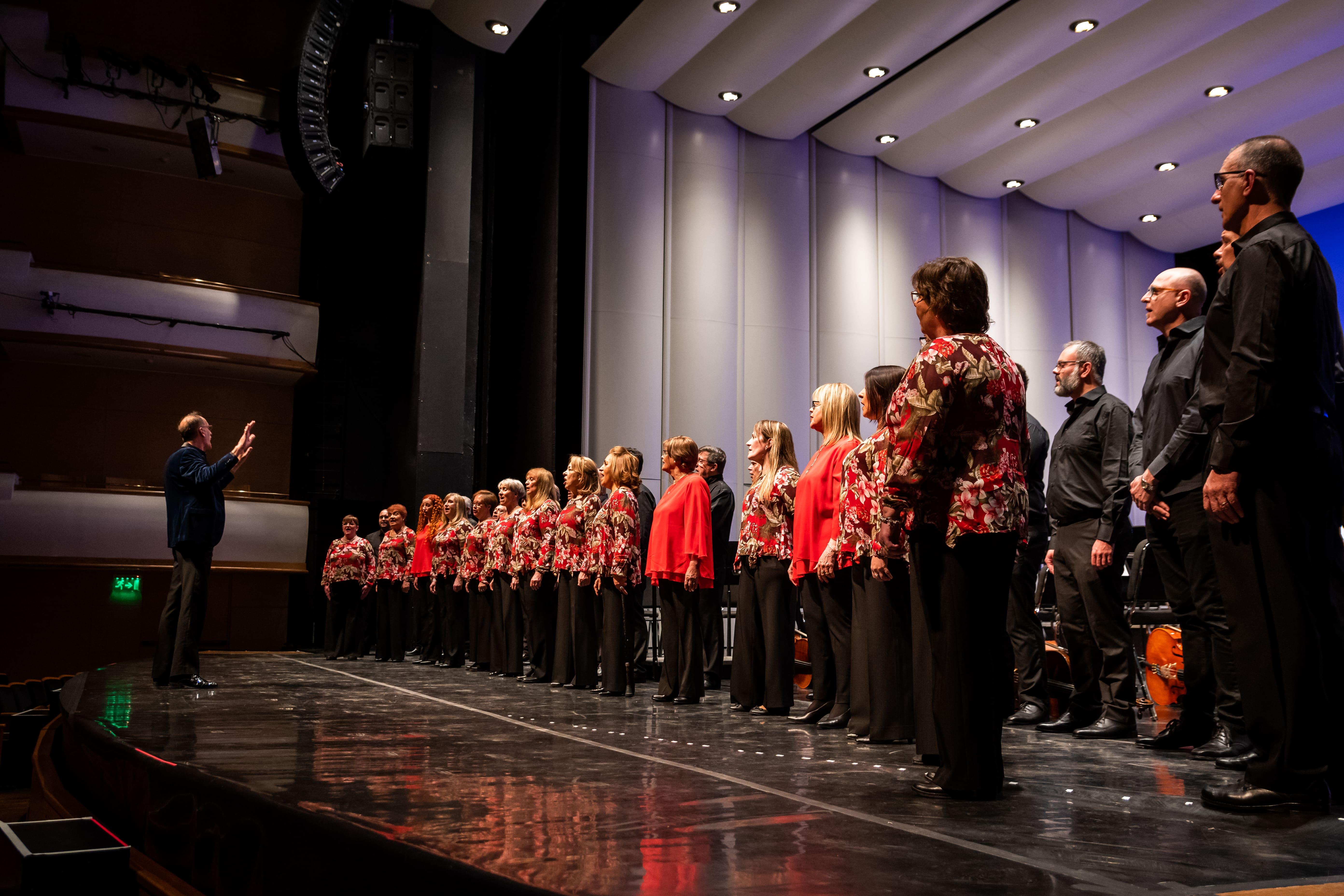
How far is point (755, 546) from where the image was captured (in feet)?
17.7

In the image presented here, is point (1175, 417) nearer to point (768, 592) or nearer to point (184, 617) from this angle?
point (768, 592)

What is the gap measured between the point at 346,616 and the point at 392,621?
79 centimetres

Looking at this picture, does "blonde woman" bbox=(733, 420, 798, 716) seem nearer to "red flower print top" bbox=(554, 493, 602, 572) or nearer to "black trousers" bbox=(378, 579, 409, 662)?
"red flower print top" bbox=(554, 493, 602, 572)

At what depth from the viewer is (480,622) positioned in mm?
8938

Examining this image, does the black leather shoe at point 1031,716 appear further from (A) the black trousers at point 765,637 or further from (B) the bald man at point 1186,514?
(A) the black trousers at point 765,637

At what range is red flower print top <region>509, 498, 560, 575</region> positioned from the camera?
7.52 meters

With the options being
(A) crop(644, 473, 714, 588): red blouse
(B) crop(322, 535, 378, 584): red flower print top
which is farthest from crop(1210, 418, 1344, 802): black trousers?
(B) crop(322, 535, 378, 584): red flower print top

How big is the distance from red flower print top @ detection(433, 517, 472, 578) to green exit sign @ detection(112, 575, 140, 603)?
664 centimetres

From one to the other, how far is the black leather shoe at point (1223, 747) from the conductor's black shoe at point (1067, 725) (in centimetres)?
69

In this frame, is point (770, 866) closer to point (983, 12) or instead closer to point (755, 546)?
point (755, 546)

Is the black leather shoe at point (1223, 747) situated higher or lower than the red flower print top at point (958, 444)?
lower

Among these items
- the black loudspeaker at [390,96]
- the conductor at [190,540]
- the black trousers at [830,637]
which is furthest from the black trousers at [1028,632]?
the black loudspeaker at [390,96]

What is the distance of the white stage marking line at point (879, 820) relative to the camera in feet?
5.80

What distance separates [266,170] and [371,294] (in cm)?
222
